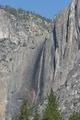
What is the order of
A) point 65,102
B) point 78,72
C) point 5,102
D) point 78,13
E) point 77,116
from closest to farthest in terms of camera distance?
point 77,116 → point 65,102 → point 78,72 → point 78,13 → point 5,102

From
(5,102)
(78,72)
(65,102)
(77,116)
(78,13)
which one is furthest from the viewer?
(5,102)

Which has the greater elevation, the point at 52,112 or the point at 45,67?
Answer: the point at 45,67

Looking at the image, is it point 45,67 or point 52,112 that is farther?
point 45,67

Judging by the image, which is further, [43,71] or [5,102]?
[5,102]

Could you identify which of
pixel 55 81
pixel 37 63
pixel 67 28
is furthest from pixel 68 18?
pixel 37 63

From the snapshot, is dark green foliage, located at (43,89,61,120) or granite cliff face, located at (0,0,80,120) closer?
dark green foliage, located at (43,89,61,120)

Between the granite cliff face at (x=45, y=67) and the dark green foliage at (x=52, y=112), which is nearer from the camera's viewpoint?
the dark green foliage at (x=52, y=112)

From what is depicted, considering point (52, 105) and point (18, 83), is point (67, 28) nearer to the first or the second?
point (18, 83)

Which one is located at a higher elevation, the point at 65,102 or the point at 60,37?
the point at 60,37

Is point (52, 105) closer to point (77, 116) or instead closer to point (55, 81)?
point (77, 116)

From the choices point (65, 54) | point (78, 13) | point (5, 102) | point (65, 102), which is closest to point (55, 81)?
point (65, 54)
